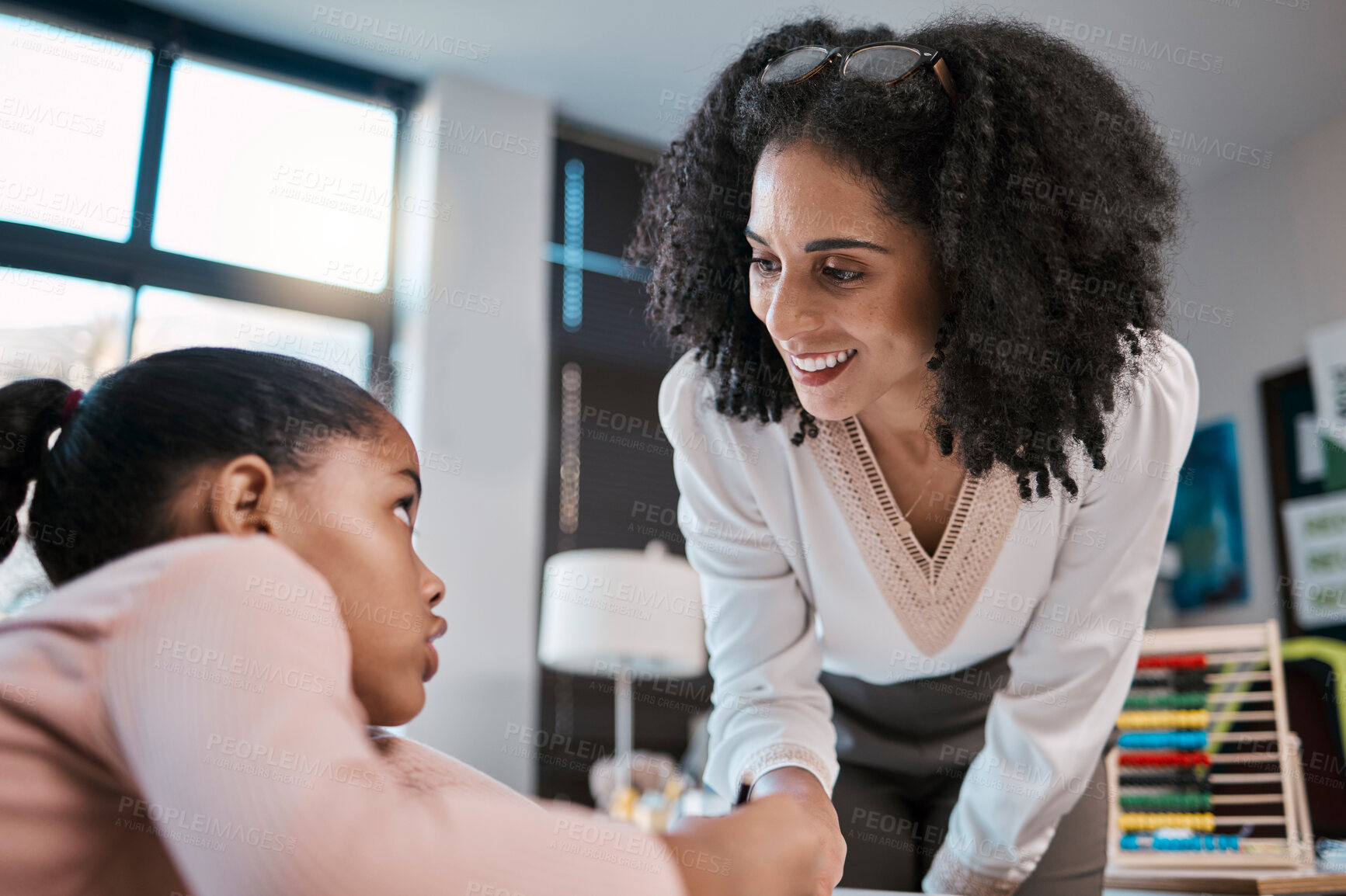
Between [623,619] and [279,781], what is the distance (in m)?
2.65

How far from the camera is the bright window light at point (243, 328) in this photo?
3326mm

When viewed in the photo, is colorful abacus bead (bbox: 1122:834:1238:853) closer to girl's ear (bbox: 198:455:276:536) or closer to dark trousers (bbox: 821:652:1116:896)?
dark trousers (bbox: 821:652:1116:896)

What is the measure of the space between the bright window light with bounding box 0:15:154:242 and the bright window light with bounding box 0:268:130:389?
187mm

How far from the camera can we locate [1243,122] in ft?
12.2

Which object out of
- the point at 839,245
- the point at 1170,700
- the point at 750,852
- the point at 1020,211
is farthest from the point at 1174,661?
the point at 750,852

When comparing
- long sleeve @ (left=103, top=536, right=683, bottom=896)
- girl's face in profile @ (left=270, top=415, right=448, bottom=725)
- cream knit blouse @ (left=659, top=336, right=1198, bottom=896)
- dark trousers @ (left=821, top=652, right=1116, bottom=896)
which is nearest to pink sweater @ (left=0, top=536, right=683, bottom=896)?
long sleeve @ (left=103, top=536, right=683, bottom=896)

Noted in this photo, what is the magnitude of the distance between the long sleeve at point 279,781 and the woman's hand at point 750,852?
0.9 inches

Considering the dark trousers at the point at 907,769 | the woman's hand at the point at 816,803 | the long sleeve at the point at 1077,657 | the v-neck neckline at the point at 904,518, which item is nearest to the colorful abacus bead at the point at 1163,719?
the dark trousers at the point at 907,769

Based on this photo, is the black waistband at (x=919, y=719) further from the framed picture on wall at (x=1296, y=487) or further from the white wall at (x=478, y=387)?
the framed picture on wall at (x=1296, y=487)

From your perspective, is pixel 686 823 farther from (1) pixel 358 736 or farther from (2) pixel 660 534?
(2) pixel 660 534

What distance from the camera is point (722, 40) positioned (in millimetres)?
3621

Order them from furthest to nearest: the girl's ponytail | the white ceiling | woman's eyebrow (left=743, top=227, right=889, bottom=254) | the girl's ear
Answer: the white ceiling
woman's eyebrow (left=743, top=227, right=889, bottom=254)
the girl's ponytail
the girl's ear

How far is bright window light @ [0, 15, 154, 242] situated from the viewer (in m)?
3.15

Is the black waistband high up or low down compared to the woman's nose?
down
